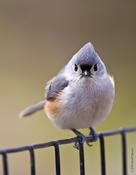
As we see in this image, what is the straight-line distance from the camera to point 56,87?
6.63ft

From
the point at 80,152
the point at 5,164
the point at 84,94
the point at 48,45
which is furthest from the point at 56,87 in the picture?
the point at 48,45

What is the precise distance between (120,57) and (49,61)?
0.38 meters

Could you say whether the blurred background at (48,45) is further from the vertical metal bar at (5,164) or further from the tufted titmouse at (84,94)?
the vertical metal bar at (5,164)

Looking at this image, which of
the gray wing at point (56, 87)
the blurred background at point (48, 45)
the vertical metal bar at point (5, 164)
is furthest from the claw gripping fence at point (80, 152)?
the blurred background at point (48, 45)

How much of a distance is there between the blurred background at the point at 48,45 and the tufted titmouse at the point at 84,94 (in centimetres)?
105

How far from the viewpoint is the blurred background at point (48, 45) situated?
10.2ft

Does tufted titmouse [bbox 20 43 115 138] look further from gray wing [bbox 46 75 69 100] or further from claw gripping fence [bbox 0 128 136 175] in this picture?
claw gripping fence [bbox 0 128 136 175]

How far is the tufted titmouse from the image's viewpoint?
5.98 ft

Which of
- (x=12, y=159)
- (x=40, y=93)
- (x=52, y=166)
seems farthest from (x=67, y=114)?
(x=40, y=93)

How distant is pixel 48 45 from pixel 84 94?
1499 mm

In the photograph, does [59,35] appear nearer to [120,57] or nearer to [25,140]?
[120,57]

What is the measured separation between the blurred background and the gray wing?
909mm

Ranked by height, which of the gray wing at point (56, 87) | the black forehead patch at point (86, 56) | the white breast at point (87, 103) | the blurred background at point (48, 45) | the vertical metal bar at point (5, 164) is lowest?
the vertical metal bar at point (5, 164)

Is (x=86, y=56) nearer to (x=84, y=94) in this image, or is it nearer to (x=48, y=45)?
(x=84, y=94)
